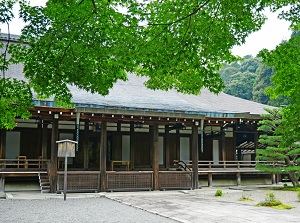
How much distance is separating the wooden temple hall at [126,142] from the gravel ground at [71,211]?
2.65 m

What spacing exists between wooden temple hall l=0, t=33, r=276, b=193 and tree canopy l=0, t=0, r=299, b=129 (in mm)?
7411

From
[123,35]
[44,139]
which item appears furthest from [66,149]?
[123,35]

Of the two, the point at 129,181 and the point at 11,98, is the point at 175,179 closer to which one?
the point at 129,181

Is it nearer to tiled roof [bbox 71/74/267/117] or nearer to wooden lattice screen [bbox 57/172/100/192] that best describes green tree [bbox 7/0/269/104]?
tiled roof [bbox 71/74/267/117]

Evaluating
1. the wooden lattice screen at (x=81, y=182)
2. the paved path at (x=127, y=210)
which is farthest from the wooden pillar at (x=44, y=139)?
the paved path at (x=127, y=210)

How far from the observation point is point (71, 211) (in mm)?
9758

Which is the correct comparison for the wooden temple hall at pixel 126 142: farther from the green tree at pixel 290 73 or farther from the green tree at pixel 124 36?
the green tree at pixel 290 73

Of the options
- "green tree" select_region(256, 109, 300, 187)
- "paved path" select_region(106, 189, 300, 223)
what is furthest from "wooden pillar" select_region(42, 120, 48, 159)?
"green tree" select_region(256, 109, 300, 187)

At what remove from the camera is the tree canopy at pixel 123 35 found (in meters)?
5.96

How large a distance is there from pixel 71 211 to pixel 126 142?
8.90 m

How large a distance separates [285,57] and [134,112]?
8429mm

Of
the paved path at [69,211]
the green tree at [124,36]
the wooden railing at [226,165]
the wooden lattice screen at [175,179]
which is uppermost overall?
the green tree at [124,36]

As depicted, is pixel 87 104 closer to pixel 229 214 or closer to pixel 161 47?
pixel 229 214

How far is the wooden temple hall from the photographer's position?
14414 mm
